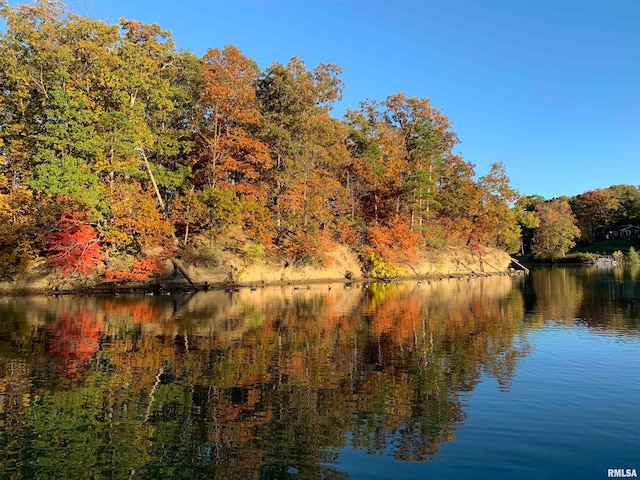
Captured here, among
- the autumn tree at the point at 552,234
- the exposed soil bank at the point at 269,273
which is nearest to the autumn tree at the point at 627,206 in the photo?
the autumn tree at the point at 552,234

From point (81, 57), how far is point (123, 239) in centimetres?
1438

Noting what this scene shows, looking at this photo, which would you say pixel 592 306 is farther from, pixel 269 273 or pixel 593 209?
pixel 593 209

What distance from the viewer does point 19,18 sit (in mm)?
33562

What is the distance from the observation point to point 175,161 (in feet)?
151

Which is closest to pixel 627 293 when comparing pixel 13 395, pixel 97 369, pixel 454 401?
pixel 454 401

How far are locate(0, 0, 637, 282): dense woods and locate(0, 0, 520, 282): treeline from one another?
138mm

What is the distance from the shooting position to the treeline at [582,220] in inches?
3647

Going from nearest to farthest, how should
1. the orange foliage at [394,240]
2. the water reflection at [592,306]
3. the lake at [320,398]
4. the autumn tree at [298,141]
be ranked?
the lake at [320,398] < the water reflection at [592,306] < the autumn tree at [298,141] < the orange foliage at [394,240]

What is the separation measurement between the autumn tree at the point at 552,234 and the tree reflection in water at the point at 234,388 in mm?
76944

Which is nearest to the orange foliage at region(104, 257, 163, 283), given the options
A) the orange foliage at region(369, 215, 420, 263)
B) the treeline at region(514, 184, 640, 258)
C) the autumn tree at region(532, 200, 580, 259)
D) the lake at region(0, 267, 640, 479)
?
the lake at region(0, 267, 640, 479)

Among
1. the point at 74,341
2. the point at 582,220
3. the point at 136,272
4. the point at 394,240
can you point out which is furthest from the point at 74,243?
the point at 582,220

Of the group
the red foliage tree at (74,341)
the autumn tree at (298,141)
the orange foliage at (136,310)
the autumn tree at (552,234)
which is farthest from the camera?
the autumn tree at (552,234)

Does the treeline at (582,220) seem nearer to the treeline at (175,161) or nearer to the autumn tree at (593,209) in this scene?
the autumn tree at (593,209)

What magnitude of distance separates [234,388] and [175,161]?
38.1 meters
